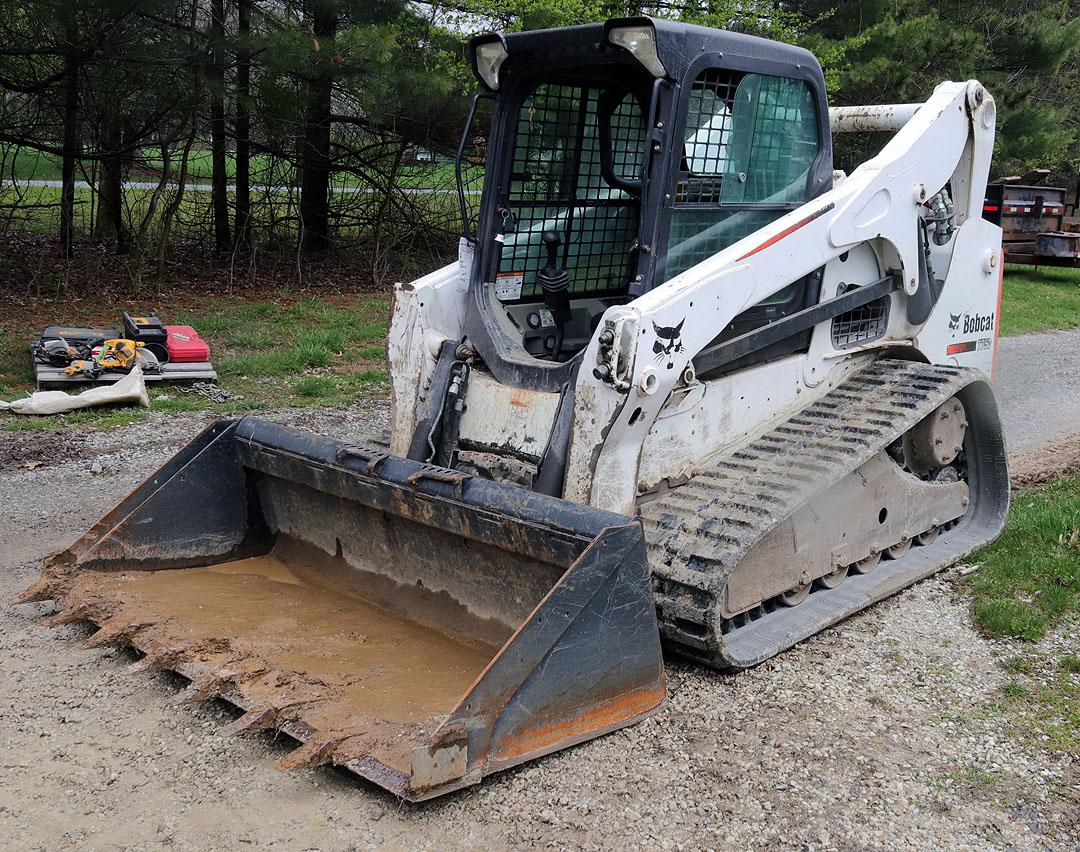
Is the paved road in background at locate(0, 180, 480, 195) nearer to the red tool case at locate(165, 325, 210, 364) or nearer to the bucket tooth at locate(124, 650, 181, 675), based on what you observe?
the red tool case at locate(165, 325, 210, 364)

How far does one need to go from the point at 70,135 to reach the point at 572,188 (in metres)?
8.33

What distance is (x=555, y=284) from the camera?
521 cm

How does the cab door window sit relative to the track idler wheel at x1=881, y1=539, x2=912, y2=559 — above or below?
above

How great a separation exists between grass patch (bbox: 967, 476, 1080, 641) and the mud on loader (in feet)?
0.75

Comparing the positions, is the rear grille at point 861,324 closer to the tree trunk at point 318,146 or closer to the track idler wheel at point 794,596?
the track idler wheel at point 794,596

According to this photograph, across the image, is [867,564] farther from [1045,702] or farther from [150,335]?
[150,335]

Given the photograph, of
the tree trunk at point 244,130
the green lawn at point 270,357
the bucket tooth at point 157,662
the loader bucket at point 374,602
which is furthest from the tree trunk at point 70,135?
the bucket tooth at point 157,662

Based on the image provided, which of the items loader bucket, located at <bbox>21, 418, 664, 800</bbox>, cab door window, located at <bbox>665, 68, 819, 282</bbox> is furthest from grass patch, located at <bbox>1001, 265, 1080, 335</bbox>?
loader bucket, located at <bbox>21, 418, 664, 800</bbox>

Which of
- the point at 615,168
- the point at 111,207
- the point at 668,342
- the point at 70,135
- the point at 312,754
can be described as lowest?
the point at 312,754

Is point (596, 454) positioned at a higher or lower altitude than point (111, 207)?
lower

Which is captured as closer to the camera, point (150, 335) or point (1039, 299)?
point (150, 335)

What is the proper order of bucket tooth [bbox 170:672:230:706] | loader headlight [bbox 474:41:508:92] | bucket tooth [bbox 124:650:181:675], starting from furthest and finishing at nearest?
1. loader headlight [bbox 474:41:508:92]
2. bucket tooth [bbox 124:650:181:675]
3. bucket tooth [bbox 170:672:230:706]

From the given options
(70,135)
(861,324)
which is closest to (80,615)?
(861,324)

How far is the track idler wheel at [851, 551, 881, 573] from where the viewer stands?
5.34m
